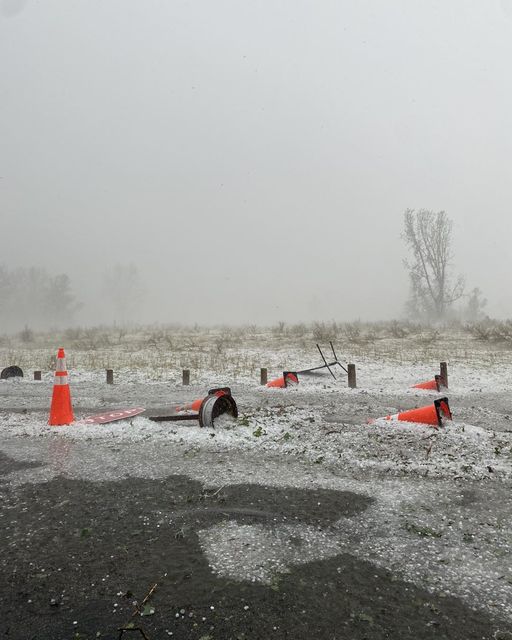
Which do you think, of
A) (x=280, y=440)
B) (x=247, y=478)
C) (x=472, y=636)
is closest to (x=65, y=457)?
(x=247, y=478)

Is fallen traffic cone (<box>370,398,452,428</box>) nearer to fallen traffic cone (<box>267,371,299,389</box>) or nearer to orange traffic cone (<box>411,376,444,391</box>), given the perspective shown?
orange traffic cone (<box>411,376,444,391</box>)

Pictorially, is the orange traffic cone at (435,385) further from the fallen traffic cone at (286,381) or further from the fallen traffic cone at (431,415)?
the fallen traffic cone at (431,415)

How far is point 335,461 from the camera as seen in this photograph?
16.1 feet

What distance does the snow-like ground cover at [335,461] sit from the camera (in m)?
2.85

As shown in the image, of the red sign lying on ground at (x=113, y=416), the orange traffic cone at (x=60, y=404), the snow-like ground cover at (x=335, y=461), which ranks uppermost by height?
the orange traffic cone at (x=60, y=404)

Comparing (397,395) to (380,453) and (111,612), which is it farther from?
(111,612)

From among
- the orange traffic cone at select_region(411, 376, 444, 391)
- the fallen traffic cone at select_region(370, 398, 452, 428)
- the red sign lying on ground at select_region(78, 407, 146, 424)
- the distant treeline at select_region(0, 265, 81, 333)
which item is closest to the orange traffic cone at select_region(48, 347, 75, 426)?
the red sign lying on ground at select_region(78, 407, 146, 424)

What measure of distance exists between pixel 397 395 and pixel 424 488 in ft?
19.7

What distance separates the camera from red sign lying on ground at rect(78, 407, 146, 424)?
6.92m

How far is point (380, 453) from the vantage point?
203 inches

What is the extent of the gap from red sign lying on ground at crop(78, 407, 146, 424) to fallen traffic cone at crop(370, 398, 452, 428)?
155 inches

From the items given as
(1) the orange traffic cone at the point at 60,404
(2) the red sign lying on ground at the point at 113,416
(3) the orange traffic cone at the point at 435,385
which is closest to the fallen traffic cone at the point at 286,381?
(3) the orange traffic cone at the point at 435,385

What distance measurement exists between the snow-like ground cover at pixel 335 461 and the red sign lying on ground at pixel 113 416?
0.43m

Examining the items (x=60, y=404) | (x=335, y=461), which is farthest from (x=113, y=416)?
(x=335, y=461)
